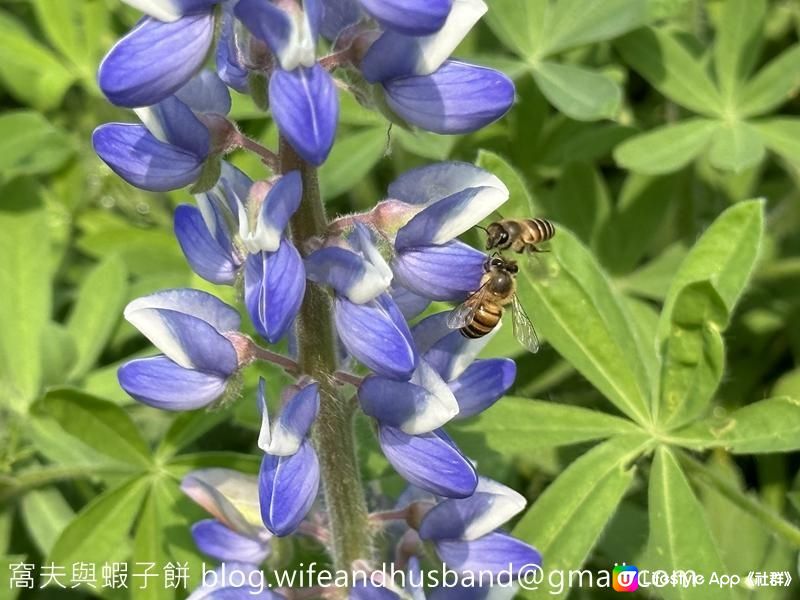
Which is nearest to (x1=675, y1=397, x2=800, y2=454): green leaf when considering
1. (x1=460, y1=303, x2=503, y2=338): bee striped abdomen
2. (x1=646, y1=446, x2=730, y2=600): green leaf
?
(x1=646, y1=446, x2=730, y2=600): green leaf

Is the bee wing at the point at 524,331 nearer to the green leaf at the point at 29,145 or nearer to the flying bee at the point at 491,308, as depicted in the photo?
the flying bee at the point at 491,308

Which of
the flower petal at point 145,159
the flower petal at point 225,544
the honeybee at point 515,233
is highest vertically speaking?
the honeybee at point 515,233

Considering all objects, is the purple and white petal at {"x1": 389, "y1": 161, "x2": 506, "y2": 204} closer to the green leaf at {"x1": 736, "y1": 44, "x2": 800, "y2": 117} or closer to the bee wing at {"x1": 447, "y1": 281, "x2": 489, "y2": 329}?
the bee wing at {"x1": 447, "y1": 281, "x2": 489, "y2": 329}

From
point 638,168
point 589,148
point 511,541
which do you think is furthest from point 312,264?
point 589,148

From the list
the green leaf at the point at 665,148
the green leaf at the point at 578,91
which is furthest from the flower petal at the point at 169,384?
the green leaf at the point at 665,148

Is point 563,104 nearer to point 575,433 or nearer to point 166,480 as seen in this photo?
point 575,433

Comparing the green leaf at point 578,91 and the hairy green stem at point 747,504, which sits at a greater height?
the green leaf at point 578,91
